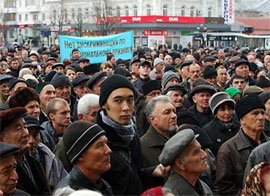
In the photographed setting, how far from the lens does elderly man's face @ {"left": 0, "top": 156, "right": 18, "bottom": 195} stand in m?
3.45

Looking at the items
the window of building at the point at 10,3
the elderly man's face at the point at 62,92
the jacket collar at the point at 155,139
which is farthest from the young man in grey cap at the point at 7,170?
the window of building at the point at 10,3

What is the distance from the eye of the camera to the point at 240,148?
4.84 meters

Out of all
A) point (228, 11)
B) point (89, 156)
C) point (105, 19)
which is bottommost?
point (89, 156)

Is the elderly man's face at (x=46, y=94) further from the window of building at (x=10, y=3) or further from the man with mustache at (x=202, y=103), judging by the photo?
the window of building at (x=10, y=3)

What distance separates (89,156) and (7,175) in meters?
0.63

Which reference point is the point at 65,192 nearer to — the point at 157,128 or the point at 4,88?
the point at 157,128

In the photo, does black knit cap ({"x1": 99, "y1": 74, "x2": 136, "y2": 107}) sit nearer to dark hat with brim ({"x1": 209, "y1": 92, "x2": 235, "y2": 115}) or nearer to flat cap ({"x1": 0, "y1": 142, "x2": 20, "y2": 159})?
flat cap ({"x1": 0, "y1": 142, "x2": 20, "y2": 159})

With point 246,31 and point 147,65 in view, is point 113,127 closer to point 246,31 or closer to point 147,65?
point 147,65

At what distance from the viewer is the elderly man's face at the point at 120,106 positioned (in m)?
4.14

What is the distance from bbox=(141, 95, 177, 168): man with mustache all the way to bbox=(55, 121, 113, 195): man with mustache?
1.05 meters

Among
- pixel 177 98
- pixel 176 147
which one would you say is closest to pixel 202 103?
pixel 177 98

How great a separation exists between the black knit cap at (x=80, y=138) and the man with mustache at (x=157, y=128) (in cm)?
110

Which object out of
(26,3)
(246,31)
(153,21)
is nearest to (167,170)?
(246,31)

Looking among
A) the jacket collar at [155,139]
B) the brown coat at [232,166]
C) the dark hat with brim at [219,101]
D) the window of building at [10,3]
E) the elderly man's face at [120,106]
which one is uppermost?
the window of building at [10,3]
